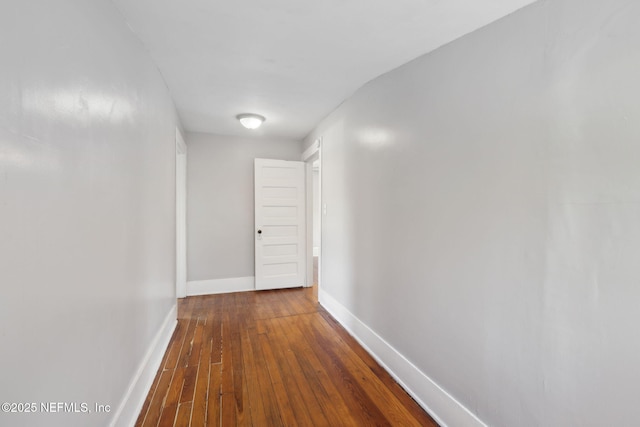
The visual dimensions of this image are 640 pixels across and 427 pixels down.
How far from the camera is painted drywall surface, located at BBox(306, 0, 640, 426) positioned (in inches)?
40.8

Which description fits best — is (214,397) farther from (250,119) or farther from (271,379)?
(250,119)

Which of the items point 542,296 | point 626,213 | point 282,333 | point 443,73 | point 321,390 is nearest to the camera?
point 626,213

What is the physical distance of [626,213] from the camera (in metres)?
1.01

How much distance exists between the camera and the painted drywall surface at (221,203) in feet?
13.2

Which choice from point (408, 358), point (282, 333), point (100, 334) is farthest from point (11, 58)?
point (282, 333)

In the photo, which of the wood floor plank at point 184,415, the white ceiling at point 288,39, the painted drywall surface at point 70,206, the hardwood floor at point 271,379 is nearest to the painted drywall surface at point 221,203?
the hardwood floor at point 271,379

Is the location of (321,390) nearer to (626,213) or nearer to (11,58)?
(626,213)

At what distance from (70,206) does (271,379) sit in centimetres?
171

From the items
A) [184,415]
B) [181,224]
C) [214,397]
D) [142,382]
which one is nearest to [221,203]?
[181,224]

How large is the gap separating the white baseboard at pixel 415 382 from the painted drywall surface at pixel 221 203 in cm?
218

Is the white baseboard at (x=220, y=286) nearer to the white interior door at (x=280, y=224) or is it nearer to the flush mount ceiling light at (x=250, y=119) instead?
the white interior door at (x=280, y=224)

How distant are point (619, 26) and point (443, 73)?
80 cm

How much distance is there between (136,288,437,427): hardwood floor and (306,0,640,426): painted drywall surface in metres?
0.41

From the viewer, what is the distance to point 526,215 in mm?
1297
